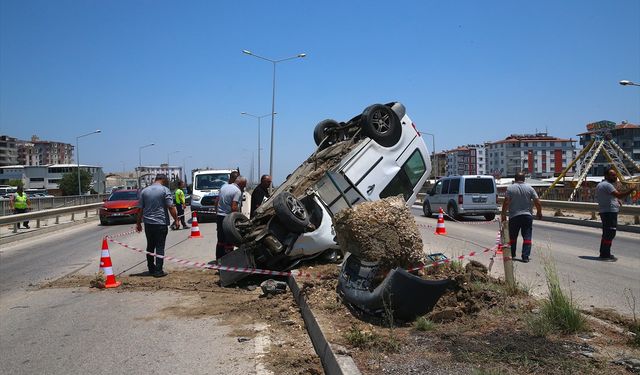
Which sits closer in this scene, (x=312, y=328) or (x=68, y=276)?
(x=312, y=328)

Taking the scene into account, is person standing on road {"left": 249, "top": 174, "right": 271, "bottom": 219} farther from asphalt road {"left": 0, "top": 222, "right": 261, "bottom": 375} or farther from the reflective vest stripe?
the reflective vest stripe

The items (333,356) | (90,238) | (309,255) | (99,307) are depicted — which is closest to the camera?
(333,356)

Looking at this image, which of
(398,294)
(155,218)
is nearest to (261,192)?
(155,218)

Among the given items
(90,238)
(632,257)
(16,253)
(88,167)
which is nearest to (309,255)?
(632,257)

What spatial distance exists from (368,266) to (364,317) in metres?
0.53

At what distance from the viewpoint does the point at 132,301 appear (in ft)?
25.0

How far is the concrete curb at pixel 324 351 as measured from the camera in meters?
3.97

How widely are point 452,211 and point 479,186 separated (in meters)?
1.58

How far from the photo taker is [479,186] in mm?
21688

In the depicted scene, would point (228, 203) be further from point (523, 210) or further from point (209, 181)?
point (209, 181)

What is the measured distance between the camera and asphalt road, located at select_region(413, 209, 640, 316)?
7.28 metres

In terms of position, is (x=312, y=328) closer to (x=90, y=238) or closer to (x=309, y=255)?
(x=309, y=255)

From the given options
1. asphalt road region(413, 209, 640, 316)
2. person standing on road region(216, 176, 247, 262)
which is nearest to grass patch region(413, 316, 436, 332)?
asphalt road region(413, 209, 640, 316)

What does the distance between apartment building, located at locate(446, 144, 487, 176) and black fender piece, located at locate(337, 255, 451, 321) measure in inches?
6576
